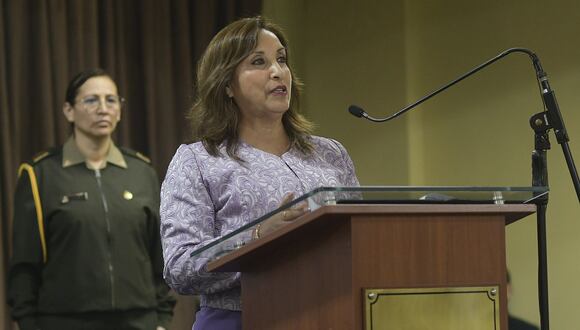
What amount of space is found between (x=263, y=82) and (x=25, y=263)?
1.85m

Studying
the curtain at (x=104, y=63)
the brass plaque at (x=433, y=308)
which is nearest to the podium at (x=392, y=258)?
the brass plaque at (x=433, y=308)

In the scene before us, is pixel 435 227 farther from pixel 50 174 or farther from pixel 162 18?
pixel 162 18

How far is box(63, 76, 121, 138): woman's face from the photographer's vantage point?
13.5 feet

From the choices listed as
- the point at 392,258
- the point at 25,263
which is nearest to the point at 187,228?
the point at 392,258

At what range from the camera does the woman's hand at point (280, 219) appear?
161 cm

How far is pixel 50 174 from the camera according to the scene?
4008 mm

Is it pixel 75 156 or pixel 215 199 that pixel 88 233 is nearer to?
pixel 75 156

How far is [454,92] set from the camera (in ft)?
16.6

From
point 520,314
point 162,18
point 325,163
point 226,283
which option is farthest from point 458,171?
point 226,283

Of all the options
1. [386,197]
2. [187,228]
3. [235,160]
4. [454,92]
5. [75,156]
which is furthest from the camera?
[454,92]

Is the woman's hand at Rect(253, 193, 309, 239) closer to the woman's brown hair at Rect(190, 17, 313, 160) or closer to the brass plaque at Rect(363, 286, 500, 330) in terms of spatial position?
the brass plaque at Rect(363, 286, 500, 330)

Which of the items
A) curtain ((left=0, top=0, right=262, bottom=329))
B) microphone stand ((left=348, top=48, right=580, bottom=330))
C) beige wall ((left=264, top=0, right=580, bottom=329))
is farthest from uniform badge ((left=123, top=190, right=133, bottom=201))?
microphone stand ((left=348, top=48, right=580, bottom=330))

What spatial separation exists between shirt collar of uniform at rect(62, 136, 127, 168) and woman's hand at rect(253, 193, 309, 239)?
253 centimetres

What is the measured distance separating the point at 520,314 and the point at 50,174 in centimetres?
229
